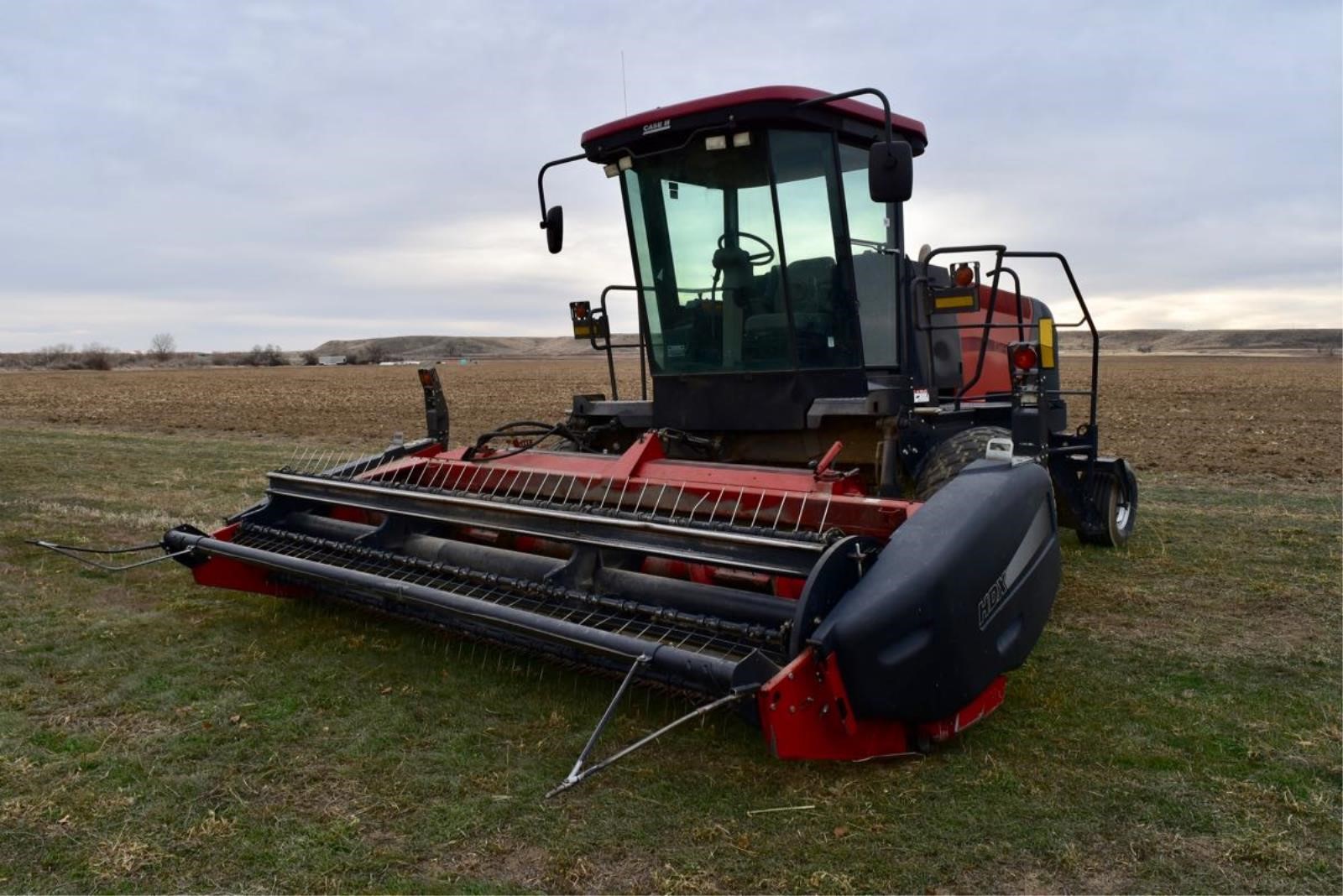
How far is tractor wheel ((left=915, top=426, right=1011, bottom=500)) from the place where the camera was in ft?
15.6

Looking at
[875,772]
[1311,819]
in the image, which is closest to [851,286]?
[875,772]

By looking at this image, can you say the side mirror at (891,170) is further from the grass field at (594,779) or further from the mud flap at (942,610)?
the grass field at (594,779)

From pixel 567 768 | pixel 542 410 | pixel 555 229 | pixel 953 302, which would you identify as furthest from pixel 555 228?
pixel 542 410

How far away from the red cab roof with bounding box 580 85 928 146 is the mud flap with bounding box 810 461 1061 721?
7.36ft

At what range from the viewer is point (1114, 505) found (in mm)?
7191

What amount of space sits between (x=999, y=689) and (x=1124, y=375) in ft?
133

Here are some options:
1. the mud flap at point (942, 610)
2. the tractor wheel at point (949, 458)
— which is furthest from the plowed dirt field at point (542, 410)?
the mud flap at point (942, 610)

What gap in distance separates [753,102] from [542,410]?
18.7 meters

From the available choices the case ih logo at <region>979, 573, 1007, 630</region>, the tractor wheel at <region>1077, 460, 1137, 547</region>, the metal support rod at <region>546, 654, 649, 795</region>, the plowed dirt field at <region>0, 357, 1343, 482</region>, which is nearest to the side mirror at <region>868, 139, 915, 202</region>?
the case ih logo at <region>979, 573, 1007, 630</region>

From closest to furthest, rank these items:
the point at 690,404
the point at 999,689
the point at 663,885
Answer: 1. the point at 663,885
2. the point at 999,689
3. the point at 690,404

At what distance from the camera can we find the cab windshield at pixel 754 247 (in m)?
5.15

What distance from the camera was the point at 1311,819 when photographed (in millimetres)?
3092

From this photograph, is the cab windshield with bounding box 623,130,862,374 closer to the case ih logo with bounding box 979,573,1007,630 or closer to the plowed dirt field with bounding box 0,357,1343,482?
the case ih logo with bounding box 979,573,1007,630

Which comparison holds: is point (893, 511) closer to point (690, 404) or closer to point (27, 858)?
Result: point (690, 404)
